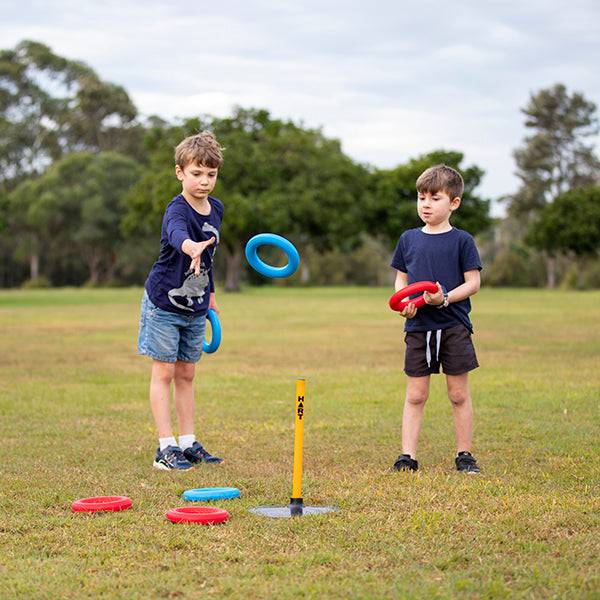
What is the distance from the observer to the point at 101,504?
5.31 meters

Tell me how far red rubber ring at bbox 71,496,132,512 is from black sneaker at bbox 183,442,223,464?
4.99ft

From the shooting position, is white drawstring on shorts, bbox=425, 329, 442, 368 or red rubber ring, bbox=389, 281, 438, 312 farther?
white drawstring on shorts, bbox=425, 329, 442, 368

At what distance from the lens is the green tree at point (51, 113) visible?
7519 centimetres

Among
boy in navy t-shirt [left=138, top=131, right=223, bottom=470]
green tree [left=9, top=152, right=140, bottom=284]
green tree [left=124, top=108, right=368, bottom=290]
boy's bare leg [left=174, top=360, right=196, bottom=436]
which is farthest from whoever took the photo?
green tree [left=9, top=152, right=140, bottom=284]

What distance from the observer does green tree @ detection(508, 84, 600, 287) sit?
78125mm

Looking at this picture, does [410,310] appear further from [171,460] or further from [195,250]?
[171,460]

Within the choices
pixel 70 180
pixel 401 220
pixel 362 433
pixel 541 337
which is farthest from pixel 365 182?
pixel 362 433

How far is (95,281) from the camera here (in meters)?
75.0

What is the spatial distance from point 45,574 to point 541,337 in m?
16.7

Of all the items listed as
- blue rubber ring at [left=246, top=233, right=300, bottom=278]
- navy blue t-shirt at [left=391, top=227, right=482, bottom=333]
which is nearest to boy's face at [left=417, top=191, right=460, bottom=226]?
navy blue t-shirt at [left=391, top=227, right=482, bottom=333]

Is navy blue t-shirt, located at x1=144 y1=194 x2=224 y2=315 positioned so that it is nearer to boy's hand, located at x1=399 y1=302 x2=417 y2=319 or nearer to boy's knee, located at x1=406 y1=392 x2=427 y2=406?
boy's hand, located at x1=399 y1=302 x2=417 y2=319

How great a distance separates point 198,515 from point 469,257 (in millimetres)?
2727

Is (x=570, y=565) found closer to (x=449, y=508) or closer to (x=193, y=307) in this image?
(x=449, y=508)

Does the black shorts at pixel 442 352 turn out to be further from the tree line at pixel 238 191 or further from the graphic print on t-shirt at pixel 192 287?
the tree line at pixel 238 191
